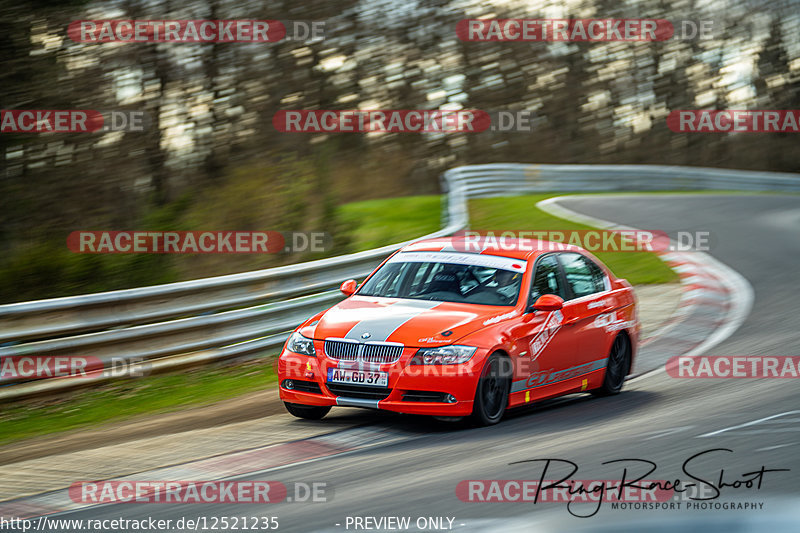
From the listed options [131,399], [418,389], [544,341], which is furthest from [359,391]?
[131,399]

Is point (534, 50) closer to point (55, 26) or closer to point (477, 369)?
point (55, 26)

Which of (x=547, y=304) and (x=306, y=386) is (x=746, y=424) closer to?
(x=547, y=304)

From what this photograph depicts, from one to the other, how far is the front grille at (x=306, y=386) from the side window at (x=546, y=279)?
6.72 feet

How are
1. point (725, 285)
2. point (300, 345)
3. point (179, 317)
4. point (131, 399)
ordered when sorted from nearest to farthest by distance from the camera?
point (300, 345) → point (131, 399) → point (179, 317) → point (725, 285)

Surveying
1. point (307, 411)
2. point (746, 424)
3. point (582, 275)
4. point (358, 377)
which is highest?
point (582, 275)

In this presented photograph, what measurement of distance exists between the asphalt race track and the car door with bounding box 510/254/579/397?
32cm

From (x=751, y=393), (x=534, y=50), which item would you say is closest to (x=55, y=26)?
(x=751, y=393)

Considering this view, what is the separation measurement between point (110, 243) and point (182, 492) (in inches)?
292

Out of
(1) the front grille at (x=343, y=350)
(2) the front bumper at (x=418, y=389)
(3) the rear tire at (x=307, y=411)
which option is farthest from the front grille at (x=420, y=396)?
(3) the rear tire at (x=307, y=411)

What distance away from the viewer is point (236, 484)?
6.84 m

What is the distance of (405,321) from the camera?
8.53m

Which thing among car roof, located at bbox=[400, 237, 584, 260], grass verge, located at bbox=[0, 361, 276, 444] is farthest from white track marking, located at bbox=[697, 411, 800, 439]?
grass verge, located at bbox=[0, 361, 276, 444]

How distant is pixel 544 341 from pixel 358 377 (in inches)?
68.2

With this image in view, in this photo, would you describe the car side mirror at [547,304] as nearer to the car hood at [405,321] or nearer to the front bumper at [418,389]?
the car hood at [405,321]
